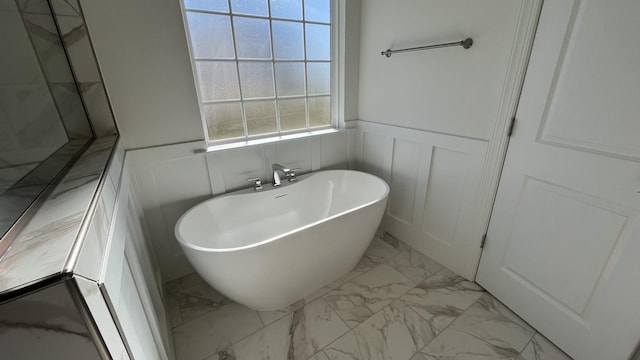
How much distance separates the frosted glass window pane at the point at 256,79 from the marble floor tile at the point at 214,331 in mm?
1478

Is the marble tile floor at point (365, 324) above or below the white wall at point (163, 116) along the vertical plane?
below

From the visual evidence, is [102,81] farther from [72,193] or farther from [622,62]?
[622,62]

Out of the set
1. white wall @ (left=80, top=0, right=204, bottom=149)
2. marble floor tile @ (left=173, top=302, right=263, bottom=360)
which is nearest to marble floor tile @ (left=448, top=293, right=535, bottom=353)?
marble floor tile @ (left=173, top=302, right=263, bottom=360)

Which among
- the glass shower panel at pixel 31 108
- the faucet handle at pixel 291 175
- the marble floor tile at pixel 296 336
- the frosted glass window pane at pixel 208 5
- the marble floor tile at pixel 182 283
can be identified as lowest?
the marble floor tile at pixel 296 336

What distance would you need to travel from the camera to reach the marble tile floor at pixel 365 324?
4.61 feet

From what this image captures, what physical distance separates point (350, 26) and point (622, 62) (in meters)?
1.62

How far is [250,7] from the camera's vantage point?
5.98ft

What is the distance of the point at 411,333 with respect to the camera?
150 centimetres

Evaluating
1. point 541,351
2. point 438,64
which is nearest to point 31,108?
point 438,64

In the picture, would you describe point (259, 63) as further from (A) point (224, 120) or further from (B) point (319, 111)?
(B) point (319, 111)

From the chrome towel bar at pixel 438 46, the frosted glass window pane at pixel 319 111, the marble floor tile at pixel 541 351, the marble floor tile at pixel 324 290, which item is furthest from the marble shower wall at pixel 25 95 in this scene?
the marble floor tile at pixel 541 351

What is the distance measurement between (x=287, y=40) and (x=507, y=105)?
1.54 meters

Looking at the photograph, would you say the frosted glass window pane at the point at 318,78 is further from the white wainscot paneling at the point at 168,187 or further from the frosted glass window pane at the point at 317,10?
the white wainscot paneling at the point at 168,187

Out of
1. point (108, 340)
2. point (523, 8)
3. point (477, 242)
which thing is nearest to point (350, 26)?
point (523, 8)
